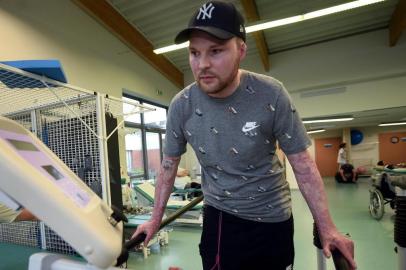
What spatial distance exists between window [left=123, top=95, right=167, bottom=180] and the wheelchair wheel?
4380mm

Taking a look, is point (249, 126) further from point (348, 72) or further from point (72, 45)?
point (348, 72)

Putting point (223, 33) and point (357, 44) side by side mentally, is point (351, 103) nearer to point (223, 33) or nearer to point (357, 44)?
point (357, 44)

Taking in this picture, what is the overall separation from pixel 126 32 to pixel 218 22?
582 centimetres

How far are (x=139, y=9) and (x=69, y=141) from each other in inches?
175

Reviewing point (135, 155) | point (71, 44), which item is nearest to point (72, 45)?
point (71, 44)

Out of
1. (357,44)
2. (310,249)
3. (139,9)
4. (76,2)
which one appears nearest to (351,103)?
(357,44)

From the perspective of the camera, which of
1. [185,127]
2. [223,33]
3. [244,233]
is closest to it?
[223,33]

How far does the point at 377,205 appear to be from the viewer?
435 cm

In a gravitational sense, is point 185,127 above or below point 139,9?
below

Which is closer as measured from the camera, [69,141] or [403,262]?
[403,262]

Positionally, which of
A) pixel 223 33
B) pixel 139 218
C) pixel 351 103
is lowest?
pixel 139 218

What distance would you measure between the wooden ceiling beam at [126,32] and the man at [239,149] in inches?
192

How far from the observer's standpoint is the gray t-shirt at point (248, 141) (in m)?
1.01

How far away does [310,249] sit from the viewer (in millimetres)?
3182
